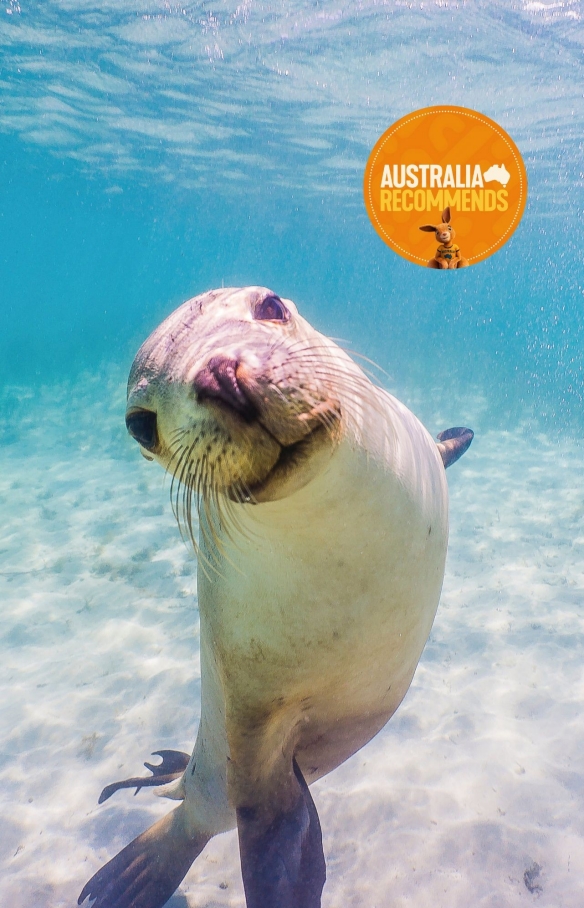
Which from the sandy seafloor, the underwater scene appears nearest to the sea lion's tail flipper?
the underwater scene

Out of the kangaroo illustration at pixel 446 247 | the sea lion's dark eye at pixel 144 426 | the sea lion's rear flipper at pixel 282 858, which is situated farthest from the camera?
the kangaroo illustration at pixel 446 247

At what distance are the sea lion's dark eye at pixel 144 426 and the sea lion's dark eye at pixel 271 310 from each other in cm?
44

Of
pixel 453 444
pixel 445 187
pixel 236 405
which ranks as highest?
pixel 445 187

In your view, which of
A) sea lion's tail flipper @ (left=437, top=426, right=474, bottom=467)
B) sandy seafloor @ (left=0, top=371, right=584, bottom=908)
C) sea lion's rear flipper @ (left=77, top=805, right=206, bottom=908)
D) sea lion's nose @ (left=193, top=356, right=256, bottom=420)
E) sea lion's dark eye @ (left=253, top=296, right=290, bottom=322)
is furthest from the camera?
sandy seafloor @ (left=0, top=371, right=584, bottom=908)

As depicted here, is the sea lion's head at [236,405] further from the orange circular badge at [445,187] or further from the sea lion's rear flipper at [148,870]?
the orange circular badge at [445,187]

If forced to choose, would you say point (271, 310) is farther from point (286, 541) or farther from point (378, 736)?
point (378, 736)

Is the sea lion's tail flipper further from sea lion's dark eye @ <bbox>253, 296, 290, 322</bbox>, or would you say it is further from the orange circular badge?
sea lion's dark eye @ <bbox>253, 296, 290, 322</bbox>

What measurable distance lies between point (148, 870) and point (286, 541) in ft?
7.30

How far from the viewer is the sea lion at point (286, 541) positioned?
1.38 m

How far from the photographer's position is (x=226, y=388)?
4.28 feet

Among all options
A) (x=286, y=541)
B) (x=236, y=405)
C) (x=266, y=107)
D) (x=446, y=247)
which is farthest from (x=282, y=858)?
(x=266, y=107)

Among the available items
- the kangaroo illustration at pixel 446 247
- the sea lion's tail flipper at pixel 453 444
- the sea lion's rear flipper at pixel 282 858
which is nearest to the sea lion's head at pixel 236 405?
the sea lion's rear flipper at pixel 282 858

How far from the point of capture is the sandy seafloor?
3.29m

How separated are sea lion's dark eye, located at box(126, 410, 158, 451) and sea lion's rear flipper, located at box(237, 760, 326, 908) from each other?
1394 mm
